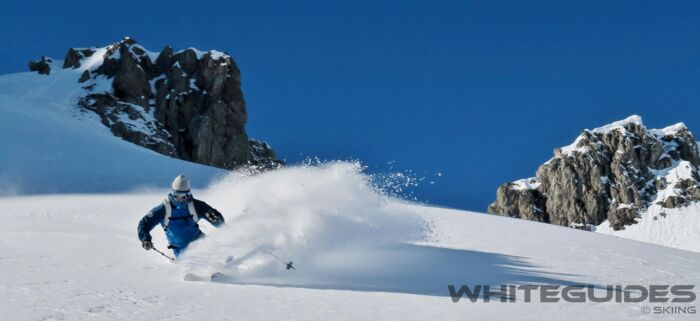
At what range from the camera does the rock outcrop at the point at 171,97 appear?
10183 centimetres

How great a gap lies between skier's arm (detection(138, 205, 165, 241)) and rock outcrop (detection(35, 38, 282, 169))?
89799 millimetres

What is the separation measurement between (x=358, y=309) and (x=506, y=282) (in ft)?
11.5

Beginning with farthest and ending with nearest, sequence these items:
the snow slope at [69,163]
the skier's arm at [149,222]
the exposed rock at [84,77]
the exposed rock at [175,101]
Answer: the exposed rock at [84,77]
the exposed rock at [175,101]
the snow slope at [69,163]
the skier's arm at [149,222]

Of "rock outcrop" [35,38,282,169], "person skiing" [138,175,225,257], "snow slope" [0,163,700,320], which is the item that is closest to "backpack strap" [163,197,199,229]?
"person skiing" [138,175,225,257]

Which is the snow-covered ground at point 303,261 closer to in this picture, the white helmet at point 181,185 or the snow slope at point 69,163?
the white helmet at point 181,185

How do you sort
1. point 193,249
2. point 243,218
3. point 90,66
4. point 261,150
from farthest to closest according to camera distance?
point 261,150
point 90,66
point 243,218
point 193,249

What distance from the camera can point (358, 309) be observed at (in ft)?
25.8

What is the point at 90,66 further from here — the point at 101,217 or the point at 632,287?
the point at 632,287

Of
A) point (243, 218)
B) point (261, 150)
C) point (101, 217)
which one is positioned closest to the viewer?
point (243, 218)

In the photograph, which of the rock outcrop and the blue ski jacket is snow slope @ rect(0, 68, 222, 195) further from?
the rock outcrop

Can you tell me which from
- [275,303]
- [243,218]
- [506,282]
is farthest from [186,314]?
[506,282]

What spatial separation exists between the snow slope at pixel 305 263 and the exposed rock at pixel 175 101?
8640 cm

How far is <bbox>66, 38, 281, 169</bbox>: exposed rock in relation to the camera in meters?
101

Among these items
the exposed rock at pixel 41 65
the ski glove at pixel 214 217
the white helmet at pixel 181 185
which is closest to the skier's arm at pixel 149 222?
the white helmet at pixel 181 185
